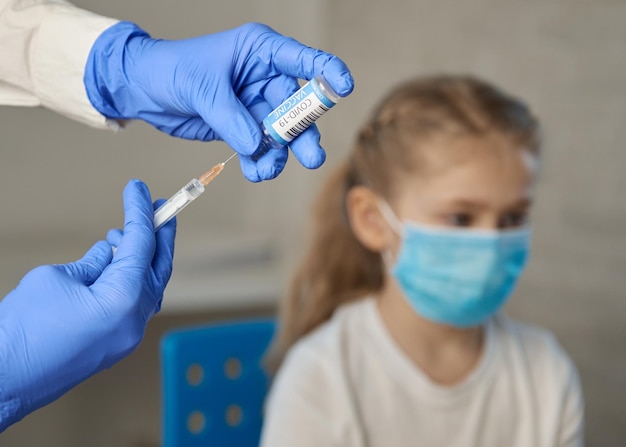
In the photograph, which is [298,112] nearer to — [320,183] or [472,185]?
[472,185]

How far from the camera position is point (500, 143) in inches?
52.4

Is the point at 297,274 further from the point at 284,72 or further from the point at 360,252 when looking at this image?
the point at 284,72

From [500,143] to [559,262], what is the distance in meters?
0.62


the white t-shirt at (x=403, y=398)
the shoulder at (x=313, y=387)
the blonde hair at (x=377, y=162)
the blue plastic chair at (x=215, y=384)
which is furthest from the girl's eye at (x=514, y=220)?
the blue plastic chair at (x=215, y=384)

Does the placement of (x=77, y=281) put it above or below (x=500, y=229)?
above

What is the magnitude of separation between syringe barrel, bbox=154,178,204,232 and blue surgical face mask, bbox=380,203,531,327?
0.59m

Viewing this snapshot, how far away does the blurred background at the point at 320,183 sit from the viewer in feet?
5.77

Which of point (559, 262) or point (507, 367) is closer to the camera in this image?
point (507, 367)

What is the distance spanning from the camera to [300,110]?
2.51 ft

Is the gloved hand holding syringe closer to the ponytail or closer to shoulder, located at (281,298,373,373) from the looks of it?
shoulder, located at (281,298,373,373)

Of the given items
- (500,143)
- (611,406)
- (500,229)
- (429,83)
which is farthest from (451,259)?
(611,406)

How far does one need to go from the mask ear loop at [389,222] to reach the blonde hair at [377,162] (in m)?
0.02

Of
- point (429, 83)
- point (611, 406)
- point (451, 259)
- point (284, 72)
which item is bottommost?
point (611, 406)

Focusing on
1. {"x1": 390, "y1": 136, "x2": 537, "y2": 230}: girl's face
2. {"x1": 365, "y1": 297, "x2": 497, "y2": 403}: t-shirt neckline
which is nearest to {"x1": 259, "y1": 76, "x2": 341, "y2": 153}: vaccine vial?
{"x1": 390, "y1": 136, "x2": 537, "y2": 230}: girl's face
